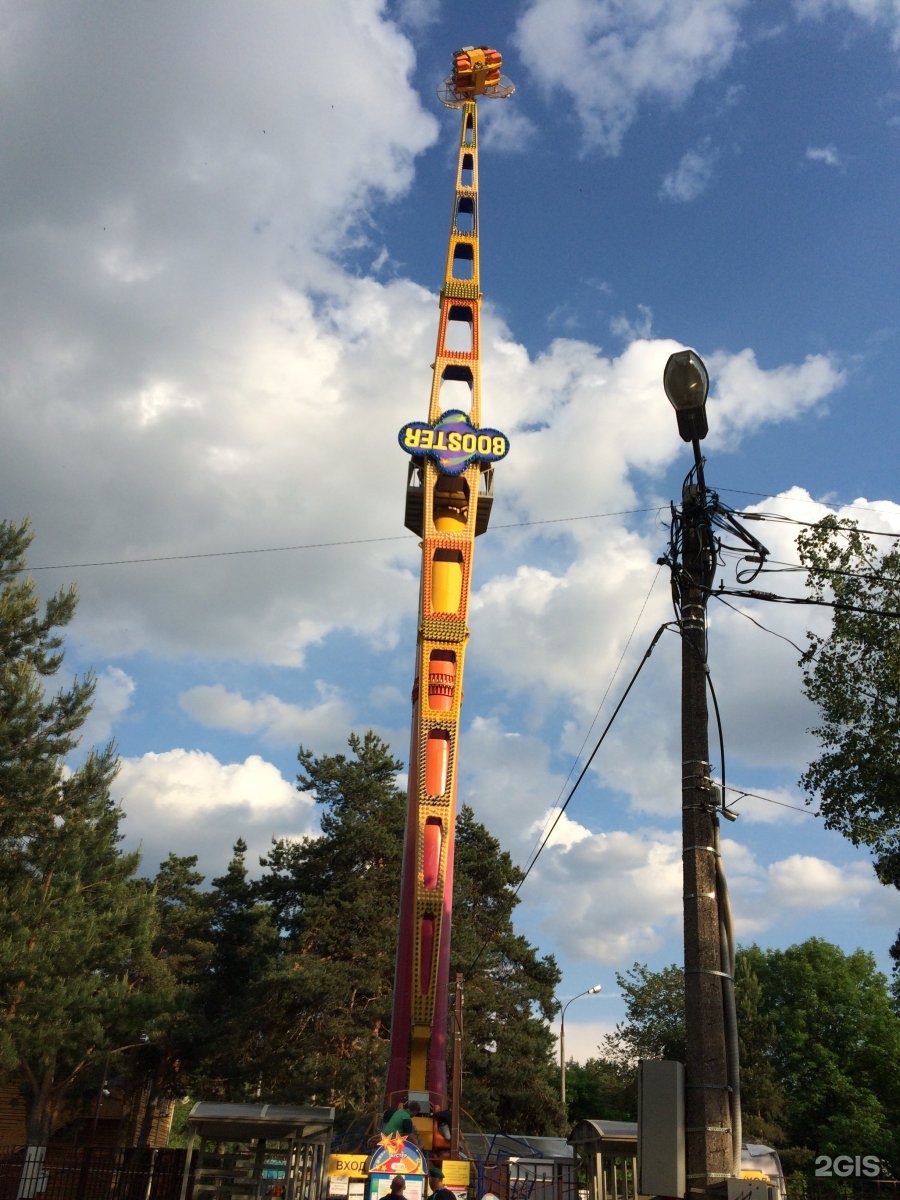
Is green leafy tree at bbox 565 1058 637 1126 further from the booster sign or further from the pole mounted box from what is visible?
the pole mounted box

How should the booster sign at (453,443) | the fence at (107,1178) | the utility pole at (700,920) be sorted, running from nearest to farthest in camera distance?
the utility pole at (700,920) → the fence at (107,1178) → the booster sign at (453,443)

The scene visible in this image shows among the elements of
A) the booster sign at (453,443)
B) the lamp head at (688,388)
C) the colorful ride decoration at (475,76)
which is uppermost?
the colorful ride decoration at (475,76)

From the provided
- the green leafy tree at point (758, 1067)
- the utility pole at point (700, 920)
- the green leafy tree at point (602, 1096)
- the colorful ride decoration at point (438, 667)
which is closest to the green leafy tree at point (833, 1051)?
the green leafy tree at point (758, 1067)

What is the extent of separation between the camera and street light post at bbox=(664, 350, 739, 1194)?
8.19m

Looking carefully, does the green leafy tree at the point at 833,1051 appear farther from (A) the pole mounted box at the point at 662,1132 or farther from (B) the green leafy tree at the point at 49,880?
(A) the pole mounted box at the point at 662,1132

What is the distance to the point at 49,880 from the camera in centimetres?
2814

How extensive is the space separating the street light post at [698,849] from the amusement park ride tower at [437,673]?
1475cm

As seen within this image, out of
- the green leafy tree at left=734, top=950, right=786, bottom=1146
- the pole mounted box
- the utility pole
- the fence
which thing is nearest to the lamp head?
the utility pole

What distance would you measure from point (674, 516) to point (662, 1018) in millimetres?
46571

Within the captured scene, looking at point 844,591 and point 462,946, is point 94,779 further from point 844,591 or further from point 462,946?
point 844,591

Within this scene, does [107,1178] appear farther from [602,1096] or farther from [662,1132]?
Result: [602,1096]

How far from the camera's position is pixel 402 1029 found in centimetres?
2342

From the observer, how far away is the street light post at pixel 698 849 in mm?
→ 8188

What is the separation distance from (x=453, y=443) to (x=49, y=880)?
50.7 feet
